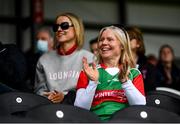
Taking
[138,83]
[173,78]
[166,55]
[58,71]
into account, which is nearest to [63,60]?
[58,71]

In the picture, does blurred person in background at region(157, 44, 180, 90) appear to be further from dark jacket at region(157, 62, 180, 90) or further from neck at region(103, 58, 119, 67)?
neck at region(103, 58, 119, 67)

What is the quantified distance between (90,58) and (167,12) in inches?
166

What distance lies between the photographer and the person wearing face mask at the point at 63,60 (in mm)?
3529

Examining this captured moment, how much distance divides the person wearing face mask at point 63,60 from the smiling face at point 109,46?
19.1 inches

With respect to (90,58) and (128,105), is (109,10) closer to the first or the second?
(90,58)

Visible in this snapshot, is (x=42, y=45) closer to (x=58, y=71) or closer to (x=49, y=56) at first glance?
(x=49, y=56)

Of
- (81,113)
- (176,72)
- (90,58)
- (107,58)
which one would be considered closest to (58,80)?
(90,58)

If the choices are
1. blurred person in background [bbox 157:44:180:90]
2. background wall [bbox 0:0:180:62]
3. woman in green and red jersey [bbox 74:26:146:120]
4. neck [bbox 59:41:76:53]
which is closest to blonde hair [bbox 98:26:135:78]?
woman in green and red jersey [bbox 74:26:146:120]

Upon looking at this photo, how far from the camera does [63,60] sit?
144 inches

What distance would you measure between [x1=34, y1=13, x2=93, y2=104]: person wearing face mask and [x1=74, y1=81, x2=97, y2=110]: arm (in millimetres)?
570

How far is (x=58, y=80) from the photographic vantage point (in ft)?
11.6

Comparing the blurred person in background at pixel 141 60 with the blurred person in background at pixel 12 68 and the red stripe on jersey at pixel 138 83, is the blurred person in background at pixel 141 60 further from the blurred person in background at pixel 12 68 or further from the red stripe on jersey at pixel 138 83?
the blurred person in background at pixel 12 68

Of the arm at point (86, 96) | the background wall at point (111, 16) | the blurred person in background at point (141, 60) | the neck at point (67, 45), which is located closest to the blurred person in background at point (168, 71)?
the blurred person in background at point (141, 60)

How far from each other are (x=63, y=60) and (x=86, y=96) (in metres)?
0.83
